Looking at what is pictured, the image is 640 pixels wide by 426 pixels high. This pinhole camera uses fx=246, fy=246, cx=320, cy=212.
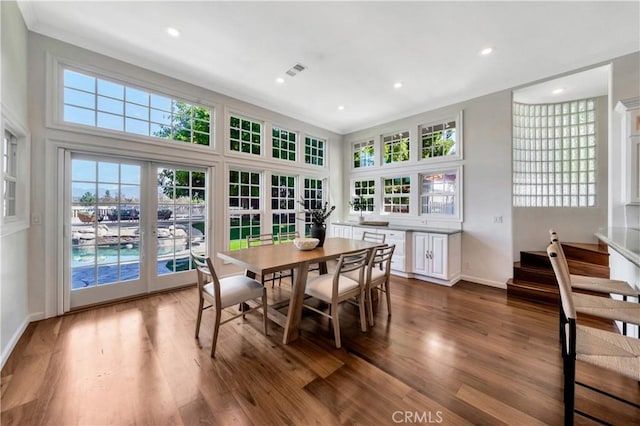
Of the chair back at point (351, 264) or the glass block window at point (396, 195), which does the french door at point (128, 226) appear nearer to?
the chair back at point (351, 264)

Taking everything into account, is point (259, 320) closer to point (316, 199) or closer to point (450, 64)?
point (316, 199)

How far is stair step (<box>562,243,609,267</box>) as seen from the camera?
11.5 ft

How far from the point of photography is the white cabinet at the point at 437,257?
3.90 metres

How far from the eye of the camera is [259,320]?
9.00ft

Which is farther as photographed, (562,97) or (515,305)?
(562,97)

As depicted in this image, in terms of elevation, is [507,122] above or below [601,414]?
above

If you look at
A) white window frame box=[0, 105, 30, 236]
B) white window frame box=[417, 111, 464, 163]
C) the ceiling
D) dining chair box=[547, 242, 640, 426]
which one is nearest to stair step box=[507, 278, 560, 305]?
white window frame box=[417, 111, 464, 163]

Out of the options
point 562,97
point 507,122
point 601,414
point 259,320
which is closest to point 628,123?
point 507,122

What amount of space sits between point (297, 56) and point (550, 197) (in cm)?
465

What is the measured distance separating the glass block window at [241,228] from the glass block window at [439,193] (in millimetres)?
3220

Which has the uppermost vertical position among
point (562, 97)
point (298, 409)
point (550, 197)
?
point (562, 97)

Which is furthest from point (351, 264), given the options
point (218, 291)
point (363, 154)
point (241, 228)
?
point (363, 154)

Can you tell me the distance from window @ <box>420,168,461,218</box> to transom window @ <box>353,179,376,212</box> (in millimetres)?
1145

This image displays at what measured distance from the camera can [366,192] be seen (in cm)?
579
